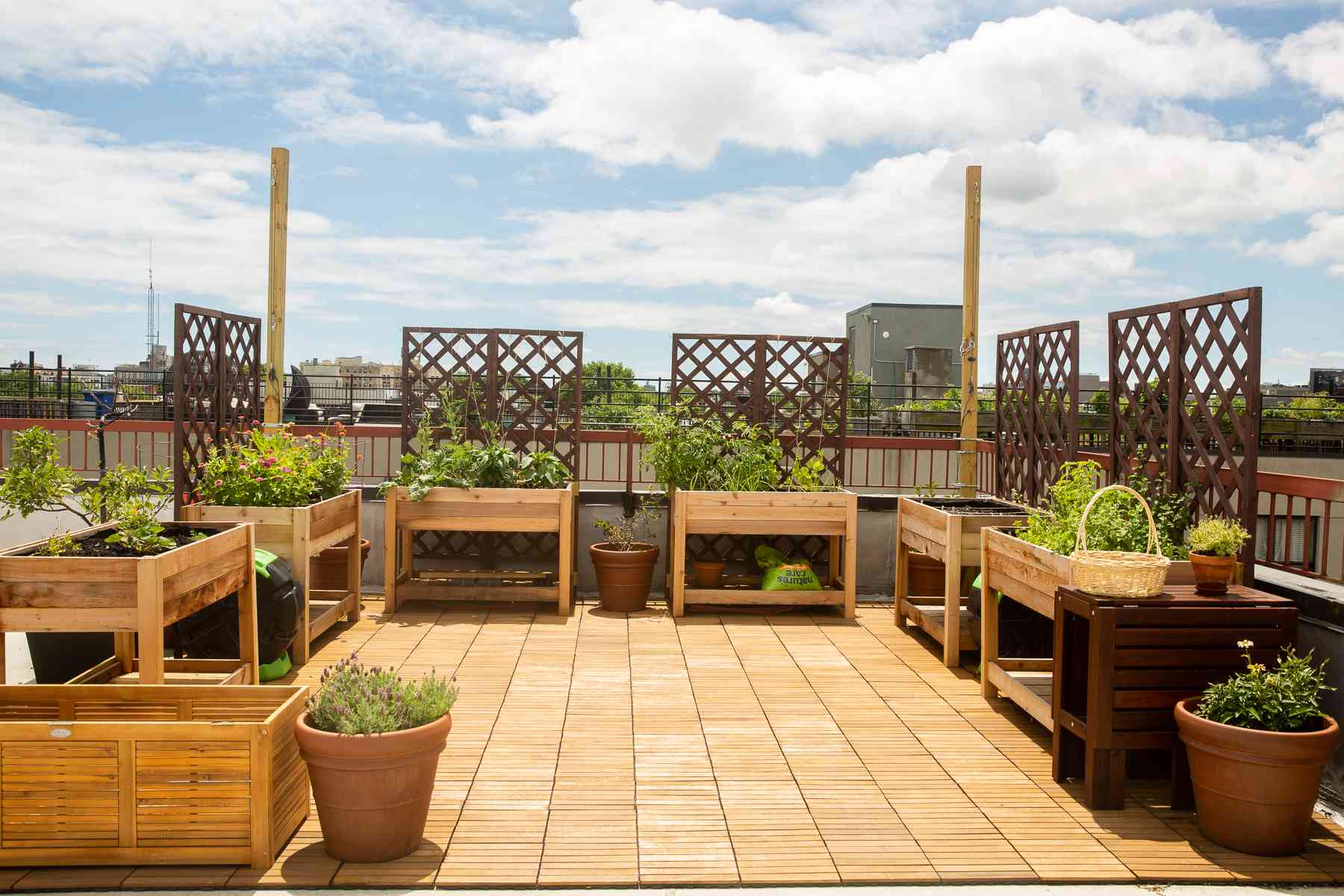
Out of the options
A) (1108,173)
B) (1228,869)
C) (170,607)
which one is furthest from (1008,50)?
(170,607)

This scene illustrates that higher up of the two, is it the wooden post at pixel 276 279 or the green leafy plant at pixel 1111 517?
the wooden post at pixel 276 279

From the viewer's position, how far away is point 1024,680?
4590 millimetres

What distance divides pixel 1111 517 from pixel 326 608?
445 centimetres

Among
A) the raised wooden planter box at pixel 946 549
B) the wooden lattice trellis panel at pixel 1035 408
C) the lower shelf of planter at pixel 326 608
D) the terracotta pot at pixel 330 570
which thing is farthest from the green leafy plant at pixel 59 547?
the wooden lattice trellis panel at pixel 1035 408

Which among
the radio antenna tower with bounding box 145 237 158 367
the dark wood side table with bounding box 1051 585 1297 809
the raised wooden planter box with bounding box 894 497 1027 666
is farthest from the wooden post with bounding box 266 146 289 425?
the radio antenna tower with bounding box 145 237 158 367

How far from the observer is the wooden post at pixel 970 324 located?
23.9 feet

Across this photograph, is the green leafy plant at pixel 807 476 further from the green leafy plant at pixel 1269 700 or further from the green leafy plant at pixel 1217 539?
the green leafy plant at pixel 1269 700

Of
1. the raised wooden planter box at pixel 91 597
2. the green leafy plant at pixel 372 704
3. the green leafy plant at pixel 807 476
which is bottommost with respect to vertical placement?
the green leafy plant at pixel 372 704

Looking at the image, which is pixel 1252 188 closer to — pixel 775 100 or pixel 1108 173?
pixel 1108 173

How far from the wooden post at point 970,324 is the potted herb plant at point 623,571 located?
249cm

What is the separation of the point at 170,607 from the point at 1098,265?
24.6 feet

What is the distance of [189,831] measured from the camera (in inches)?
107

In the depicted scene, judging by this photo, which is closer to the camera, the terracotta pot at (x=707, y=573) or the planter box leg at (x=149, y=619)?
the planter box leg at (x=149, y=619)

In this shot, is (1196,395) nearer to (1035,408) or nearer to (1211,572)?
(1211,572)
